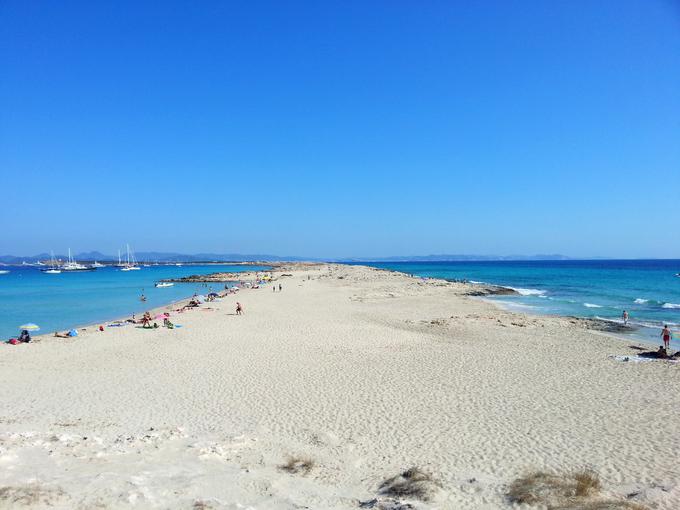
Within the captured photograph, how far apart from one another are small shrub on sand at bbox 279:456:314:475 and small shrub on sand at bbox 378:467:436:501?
4.00 ft

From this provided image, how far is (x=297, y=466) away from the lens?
7121 millimetres

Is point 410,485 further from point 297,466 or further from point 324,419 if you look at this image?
point 324,419

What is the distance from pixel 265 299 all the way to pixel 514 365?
24.1 meters

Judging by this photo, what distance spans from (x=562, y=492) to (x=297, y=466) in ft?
12.7

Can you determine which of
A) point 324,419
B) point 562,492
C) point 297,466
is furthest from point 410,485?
point 324,419

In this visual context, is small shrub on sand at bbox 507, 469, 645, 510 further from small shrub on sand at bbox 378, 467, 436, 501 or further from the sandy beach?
small shrub on sand at bbox 378, 467, 436, 501

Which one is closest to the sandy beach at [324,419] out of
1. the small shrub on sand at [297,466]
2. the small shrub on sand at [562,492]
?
the small shrub on sand at [297,466]

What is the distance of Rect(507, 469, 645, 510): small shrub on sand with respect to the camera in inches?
220

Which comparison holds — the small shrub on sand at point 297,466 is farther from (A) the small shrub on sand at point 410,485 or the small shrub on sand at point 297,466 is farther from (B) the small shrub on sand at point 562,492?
(B) the small shrub on sand at point 562,492

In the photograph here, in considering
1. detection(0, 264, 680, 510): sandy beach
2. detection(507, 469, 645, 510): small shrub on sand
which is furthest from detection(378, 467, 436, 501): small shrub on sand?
detection(507, 469, 645, 510): small shrub on sand

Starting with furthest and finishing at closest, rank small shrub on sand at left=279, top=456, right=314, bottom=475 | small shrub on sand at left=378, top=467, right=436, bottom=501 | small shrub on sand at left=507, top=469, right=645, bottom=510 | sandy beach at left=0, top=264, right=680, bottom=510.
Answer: small shrub on sand at left=279, top=456, right=314, bottom=475
sandy beach at left=0, top=264, right=680, bottom=510
small shrub on sand at left=378, top=467, right=436, bottom=501
small shrub on sand at left=507, top=469, right=645, bottom=510

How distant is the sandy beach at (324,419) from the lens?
6.30m

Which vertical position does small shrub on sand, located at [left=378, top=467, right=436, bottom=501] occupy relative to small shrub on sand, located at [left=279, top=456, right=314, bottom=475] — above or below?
above

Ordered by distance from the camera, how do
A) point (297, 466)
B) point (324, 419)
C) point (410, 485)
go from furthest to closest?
point (324, 419) → point (297, 466) → point (410, 485)
